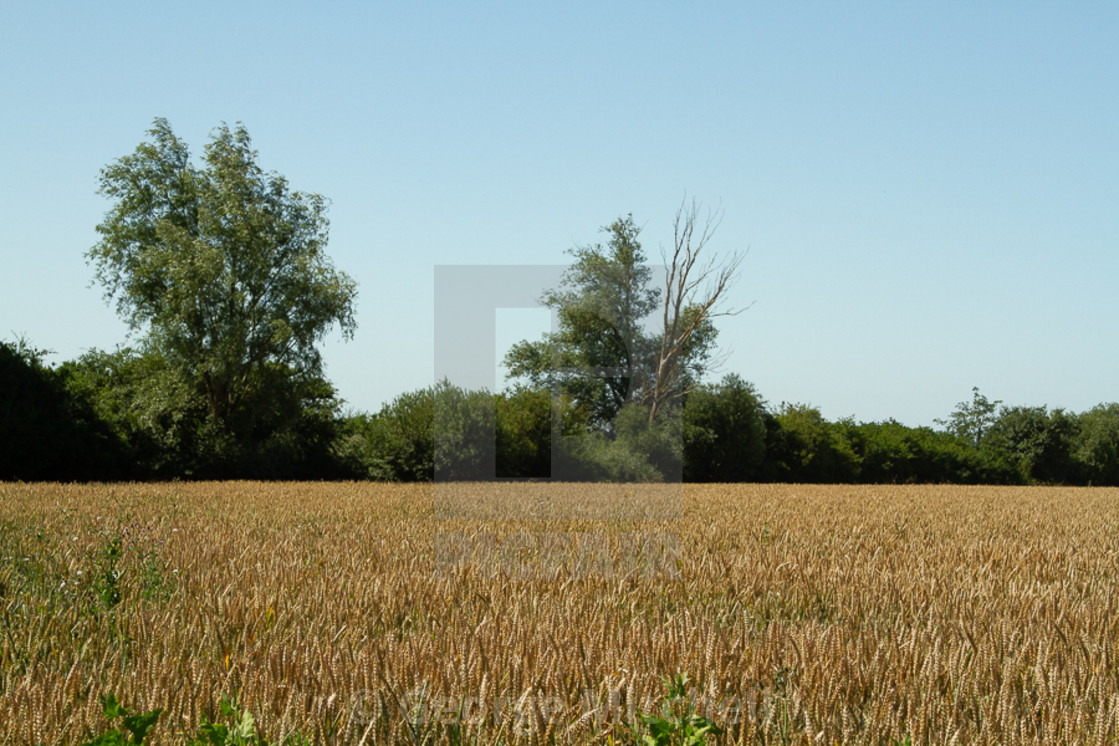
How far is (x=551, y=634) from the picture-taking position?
3.05m

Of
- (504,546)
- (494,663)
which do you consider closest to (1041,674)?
(494,663)

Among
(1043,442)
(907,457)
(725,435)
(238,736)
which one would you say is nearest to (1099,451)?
(1043,442)

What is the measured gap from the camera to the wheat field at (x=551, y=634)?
2311mm

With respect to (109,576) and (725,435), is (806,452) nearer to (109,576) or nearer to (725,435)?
(725,435)

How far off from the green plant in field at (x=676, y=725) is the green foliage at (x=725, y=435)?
95.9ft

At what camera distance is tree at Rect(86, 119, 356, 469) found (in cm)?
2684

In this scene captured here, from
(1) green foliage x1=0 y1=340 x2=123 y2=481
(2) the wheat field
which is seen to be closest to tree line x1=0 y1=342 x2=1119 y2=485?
(1) green foliage x1=0 y1=340 x2=123 y2=481

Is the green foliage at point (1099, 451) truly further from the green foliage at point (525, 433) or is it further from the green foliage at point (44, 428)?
the green foliage at point (44, 428)

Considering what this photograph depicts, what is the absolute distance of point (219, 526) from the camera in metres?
8.57

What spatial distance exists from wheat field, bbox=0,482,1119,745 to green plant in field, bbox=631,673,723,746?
7cm

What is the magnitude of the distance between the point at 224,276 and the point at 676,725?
28767 mm

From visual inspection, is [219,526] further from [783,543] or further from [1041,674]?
[1041,674]

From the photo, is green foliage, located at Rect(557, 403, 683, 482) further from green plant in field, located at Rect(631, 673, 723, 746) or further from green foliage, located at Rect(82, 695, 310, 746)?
green foliage, located at Rect(82, 695, 310, 746)

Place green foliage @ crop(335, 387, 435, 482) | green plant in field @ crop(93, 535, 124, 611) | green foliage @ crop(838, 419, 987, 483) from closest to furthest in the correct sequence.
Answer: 1. green plant in field @ crop(93, 535, 124, 611)
2. green foliage @ crop(335, 387, 435, 482)
3. green foliage @ crop(838, 419, 987, 483)
